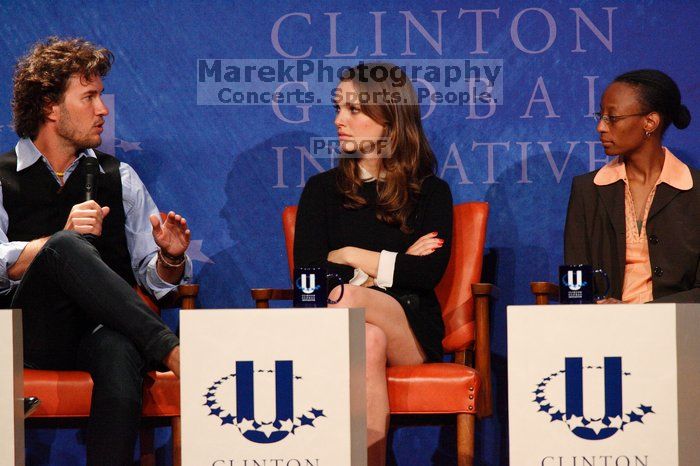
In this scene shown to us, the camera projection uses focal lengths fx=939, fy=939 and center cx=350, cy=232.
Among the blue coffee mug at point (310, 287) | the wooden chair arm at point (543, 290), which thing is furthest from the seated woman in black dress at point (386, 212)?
the blue coffee mug at point (310, 287)

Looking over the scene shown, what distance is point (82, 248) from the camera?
274cm

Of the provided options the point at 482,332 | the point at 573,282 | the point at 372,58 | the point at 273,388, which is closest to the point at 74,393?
the point at 273,388

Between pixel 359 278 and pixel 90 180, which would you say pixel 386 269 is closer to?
pixel 359 278

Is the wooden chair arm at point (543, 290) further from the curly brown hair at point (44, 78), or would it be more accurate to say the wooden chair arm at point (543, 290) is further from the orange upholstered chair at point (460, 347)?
the curly brown hair at point (44, 78)

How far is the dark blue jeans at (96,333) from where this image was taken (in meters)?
2.59

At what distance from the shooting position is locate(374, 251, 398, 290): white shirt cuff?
3.15 m

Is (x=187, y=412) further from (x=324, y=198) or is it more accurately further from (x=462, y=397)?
(x=324, y=198)

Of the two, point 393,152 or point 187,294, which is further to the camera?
point 393,152

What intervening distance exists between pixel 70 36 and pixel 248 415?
7.12ft

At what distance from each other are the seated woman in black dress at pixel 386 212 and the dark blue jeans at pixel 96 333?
74 cm

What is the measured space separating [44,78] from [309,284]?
1531 millimetres

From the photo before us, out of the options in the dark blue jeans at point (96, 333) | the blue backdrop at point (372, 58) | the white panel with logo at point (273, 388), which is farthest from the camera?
the blue backdrop at point (372, 58)

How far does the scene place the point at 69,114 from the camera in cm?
337

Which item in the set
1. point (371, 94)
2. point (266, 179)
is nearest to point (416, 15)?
point (371, 94)
